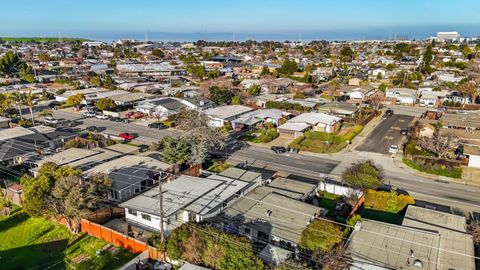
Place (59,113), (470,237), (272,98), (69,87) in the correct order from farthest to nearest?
(69,87) < (272,98) < (59,113) < (470,237)

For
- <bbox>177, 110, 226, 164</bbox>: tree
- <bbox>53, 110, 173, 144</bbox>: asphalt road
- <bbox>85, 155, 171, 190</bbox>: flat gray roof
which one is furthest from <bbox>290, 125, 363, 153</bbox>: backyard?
<bbox>53, 110, 173, 144</bbox>: asphalt road

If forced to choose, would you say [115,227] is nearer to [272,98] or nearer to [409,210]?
[409,210]

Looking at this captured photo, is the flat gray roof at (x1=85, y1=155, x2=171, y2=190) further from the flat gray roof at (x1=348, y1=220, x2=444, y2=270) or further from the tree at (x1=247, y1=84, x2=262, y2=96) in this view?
the tree at (x1=247, y1=84, x2=262, y2=96)

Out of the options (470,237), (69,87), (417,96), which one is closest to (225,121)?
(470,237)

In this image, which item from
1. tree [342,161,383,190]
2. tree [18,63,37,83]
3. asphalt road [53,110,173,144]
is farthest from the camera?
tree [18,63,37,83]

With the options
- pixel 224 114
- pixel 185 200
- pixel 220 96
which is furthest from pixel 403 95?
pixel 185 200

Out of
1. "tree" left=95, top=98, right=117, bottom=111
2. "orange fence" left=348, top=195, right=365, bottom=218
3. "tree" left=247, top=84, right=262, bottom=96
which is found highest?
"tree" left=247, top=84, right=262, bottom=96

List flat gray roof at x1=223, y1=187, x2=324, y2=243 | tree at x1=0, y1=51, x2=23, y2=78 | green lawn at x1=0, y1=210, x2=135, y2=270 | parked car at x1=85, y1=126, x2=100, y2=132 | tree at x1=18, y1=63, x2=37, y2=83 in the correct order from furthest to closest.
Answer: tree at x1=0, y1=51, x2=23, y2=78
tree at x1=18, y1=63, x2=37, y2=83
parked car at x1=85, y1=126, x2=100, y2=132
flat gray roof at x1=223, y1=187, x2=324, y2=243
green lawn at x1=0, y1=210, x2=135, y2=270
